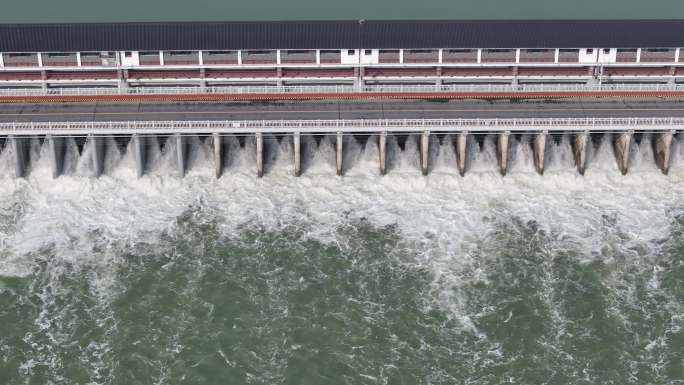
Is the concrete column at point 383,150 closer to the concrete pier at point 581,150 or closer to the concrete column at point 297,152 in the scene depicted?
the concrete column at point 297,152

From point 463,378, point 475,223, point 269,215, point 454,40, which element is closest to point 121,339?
point 269,215

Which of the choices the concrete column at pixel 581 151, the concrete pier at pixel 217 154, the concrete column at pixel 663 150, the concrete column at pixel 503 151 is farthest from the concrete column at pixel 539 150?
the concrete pier at pixel 217 154

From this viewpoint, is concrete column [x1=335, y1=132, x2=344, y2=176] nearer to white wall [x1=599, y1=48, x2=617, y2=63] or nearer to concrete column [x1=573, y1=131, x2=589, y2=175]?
concrete column [x1=573, y1=131, x2=589, y2=175]

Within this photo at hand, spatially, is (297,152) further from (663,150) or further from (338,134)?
(663,150)

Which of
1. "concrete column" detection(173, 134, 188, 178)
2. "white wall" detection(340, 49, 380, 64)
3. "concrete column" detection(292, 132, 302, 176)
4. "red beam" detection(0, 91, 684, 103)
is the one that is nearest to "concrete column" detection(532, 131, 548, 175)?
"red beam" detection(0, 91, 684, 103)

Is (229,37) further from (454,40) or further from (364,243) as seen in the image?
(364,243)
